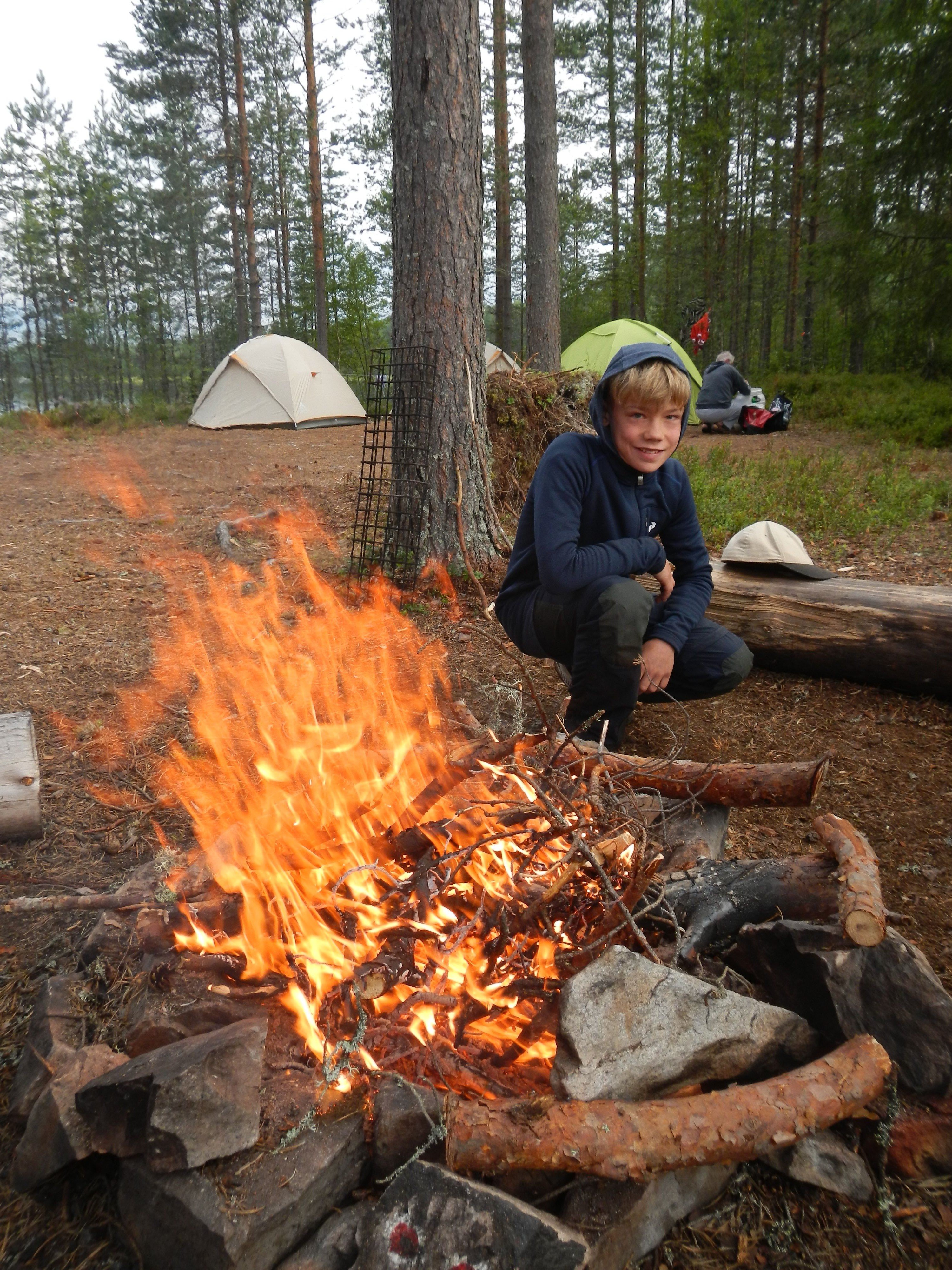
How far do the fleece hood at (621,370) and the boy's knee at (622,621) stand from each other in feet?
1.92

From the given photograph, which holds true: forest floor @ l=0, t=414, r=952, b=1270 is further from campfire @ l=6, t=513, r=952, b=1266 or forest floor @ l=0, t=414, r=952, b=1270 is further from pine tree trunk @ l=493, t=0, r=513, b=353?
pine tree trunk @ l=493, t=0, r=513, b=353

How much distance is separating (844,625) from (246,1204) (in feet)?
12.4

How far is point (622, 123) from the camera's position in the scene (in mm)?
27531

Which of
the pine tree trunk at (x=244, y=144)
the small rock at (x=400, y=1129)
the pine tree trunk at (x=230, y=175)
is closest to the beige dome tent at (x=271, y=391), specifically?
the pine tree trunk at (x=244, y=144)

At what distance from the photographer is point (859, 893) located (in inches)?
77.5

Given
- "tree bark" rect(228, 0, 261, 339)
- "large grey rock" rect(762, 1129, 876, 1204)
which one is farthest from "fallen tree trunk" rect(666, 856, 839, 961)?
"tree bark" rect(228, 0, 261, 339)

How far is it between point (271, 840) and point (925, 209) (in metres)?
15.4

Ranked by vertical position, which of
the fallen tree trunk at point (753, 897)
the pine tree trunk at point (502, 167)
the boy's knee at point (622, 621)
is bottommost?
the fallen tree trunk at point (753, 897)

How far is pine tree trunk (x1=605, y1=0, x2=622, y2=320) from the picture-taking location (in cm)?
2631

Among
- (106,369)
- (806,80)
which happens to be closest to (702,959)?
(806,80)

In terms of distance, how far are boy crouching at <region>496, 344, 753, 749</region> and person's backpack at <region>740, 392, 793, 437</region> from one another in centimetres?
1310

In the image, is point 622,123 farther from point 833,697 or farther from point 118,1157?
point 118,1157

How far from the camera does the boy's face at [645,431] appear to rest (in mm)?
3215

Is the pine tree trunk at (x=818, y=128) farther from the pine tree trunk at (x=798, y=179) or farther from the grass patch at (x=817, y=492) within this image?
the grass patch at (x=817, y=492)
